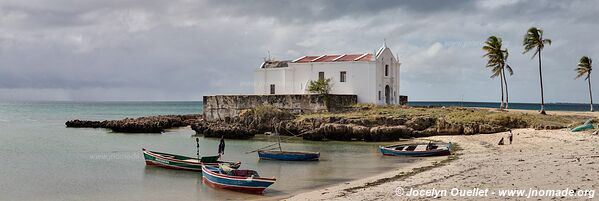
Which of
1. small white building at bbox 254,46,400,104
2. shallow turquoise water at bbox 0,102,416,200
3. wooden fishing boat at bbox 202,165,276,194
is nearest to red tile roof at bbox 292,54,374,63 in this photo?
small white building at bbox 254,46,400,104

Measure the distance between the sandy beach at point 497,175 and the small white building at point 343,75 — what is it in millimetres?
24192

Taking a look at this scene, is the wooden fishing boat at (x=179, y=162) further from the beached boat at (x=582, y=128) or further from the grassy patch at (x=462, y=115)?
the beached boat at (x=582, y=128)

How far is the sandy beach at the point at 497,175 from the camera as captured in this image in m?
16.3

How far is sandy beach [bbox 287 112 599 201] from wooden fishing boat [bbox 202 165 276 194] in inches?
57.8

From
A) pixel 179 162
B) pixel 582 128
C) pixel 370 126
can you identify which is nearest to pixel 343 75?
pixel 370 126

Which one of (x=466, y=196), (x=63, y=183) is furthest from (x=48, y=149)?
(x=466, y=196)

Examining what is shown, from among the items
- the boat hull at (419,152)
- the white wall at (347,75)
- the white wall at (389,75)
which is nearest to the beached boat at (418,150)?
the boat hull at (419,152)

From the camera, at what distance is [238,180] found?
68.5 feet

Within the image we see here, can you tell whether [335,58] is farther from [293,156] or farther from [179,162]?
[179,162]

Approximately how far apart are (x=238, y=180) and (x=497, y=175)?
9.24 metres

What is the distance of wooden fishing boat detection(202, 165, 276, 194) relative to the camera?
20484 mm

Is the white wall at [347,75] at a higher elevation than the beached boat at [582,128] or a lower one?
higher

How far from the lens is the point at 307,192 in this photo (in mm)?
21062

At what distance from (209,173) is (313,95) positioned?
32709mm
